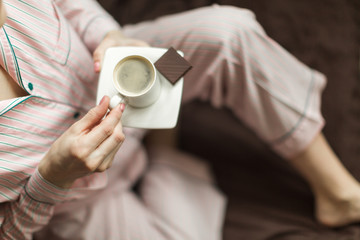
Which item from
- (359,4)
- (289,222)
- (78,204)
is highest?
(359,4)

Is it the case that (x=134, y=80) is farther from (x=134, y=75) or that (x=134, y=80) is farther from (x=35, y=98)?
(x=35, y=98)

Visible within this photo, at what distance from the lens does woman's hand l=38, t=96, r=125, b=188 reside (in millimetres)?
338

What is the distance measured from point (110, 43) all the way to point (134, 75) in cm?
11

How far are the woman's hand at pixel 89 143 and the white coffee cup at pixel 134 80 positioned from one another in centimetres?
2

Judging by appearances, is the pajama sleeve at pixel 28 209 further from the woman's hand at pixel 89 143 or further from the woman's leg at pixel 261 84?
the woman's leg at pixel 261 84

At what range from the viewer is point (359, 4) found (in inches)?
24.3

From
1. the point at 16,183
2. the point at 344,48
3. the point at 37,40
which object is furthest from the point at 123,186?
the point at 344,48

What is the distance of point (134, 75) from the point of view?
14.8 inches

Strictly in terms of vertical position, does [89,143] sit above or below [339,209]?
above

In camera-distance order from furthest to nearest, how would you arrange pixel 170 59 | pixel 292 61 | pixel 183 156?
pixel 183 156, pixel 292 61, pixel 170 59

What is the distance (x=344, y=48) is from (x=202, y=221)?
0.49 m

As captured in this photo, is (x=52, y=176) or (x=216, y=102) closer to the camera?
(x=52, y=176)

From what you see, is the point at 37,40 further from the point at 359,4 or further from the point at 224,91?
the point at 359,4

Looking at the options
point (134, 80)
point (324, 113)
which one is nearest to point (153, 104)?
point (134, 80)
